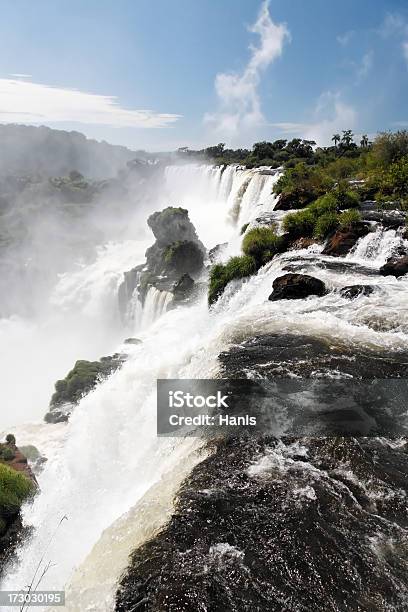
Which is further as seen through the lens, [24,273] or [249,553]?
[24,273]

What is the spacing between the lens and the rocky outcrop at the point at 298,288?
1391cm

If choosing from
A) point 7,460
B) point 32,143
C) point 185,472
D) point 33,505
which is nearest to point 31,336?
point 7,460

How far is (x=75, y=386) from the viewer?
19.8m

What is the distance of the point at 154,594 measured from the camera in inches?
195

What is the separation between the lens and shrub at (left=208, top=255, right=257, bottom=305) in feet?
61.6

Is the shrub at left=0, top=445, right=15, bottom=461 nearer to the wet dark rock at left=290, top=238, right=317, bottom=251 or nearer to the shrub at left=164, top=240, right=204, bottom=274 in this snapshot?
the wet dark rock at left=290, top=238, right=317, bottom=251

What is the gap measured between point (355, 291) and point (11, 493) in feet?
35.5

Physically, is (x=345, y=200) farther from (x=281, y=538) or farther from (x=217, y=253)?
(x=281, y=538)

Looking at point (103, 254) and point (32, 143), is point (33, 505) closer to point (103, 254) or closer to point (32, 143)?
point (103, 254)

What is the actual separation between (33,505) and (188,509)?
4.68 meters

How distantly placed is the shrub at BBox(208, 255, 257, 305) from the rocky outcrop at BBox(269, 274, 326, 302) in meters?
4.61

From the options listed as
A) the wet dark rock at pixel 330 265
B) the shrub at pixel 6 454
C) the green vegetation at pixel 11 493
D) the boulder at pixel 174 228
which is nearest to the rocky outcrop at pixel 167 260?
the boulder at pixel 174 228

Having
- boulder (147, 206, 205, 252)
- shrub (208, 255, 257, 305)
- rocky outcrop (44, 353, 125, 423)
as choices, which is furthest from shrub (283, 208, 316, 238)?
boulder (147, 206, 205, 252)

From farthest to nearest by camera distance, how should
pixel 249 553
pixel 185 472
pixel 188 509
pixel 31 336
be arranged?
pixel 31 336 → pixel 185 472 → pixel 188 509 → pixel 249 553
